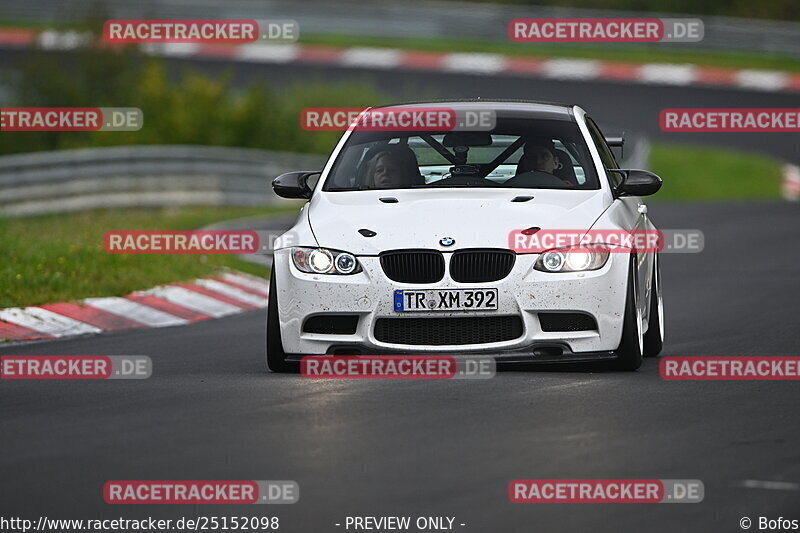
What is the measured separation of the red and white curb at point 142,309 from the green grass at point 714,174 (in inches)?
734

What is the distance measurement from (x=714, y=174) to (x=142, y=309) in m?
23.6

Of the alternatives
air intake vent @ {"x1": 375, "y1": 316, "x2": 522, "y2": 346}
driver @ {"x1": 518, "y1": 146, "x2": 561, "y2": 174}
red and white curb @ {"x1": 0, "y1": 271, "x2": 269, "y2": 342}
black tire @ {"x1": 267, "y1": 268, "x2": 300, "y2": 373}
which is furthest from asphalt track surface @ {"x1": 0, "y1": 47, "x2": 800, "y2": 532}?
driver @ {"x1": 518, "y1": 146, "x2": 561, "y2": 174}

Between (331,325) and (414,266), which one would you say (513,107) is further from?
(331,325)

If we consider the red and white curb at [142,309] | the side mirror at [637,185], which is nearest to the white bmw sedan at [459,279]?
the side mirror at [637,185]

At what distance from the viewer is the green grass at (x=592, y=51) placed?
43125mm

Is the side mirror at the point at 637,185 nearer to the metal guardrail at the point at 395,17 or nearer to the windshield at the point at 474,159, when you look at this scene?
the windshield at the point at 474,159

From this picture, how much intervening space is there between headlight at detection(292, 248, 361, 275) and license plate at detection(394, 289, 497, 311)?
1.20ft

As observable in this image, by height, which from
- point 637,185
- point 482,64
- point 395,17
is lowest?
point 637,185

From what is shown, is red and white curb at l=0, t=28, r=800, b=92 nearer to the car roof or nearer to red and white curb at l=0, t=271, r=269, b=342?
red and white curb at l=0, t=271, r=269, b=342

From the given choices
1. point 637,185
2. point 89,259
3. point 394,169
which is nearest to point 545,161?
point 637,185

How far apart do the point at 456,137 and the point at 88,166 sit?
16308 millimetres

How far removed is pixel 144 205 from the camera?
26.7m

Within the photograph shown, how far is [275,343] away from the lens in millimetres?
9297

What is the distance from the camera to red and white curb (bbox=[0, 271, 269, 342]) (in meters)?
12.4
